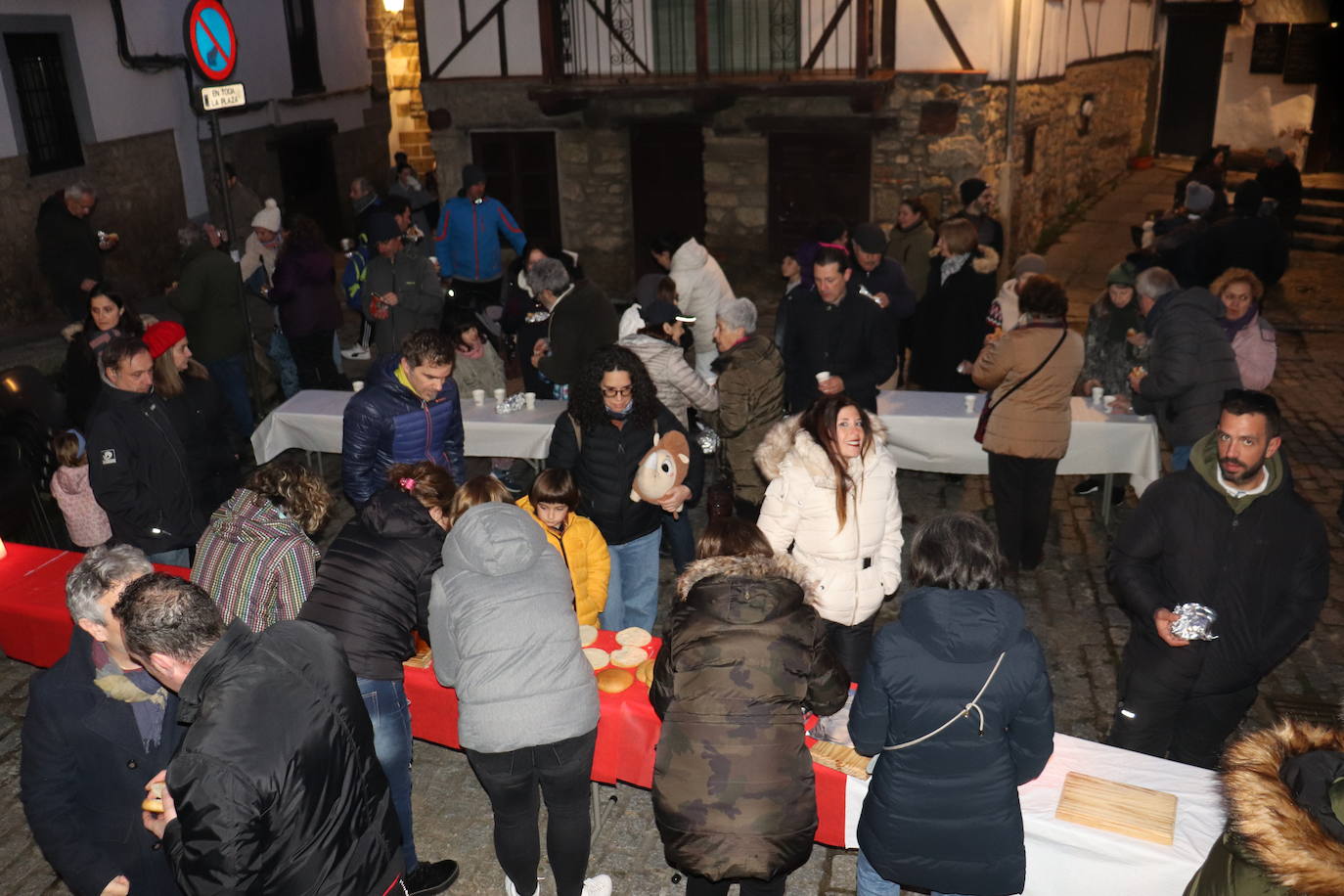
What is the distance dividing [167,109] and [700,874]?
14923 mm

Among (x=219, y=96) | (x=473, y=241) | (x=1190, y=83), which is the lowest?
(x=473, y=241)

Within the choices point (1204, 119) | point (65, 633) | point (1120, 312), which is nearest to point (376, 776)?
point (65, 633)

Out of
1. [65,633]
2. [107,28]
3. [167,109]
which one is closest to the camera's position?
[65,633]

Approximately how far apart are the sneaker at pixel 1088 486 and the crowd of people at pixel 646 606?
121 cm

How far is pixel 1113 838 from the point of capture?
3.42 meters

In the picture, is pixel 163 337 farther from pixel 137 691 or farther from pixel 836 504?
pixel 836 504

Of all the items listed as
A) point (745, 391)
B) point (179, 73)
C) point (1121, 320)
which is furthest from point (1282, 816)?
point (179, 73)

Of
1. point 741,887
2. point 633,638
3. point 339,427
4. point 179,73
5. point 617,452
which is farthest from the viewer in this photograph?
point 179,73

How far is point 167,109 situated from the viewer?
15195mm

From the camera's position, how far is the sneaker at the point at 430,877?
434 centimetres

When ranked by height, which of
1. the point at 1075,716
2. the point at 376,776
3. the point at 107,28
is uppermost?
the point at 107,28

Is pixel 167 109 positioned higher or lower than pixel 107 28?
lower

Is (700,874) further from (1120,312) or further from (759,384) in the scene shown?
(1120,312)

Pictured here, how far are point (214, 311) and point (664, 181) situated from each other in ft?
23.5
